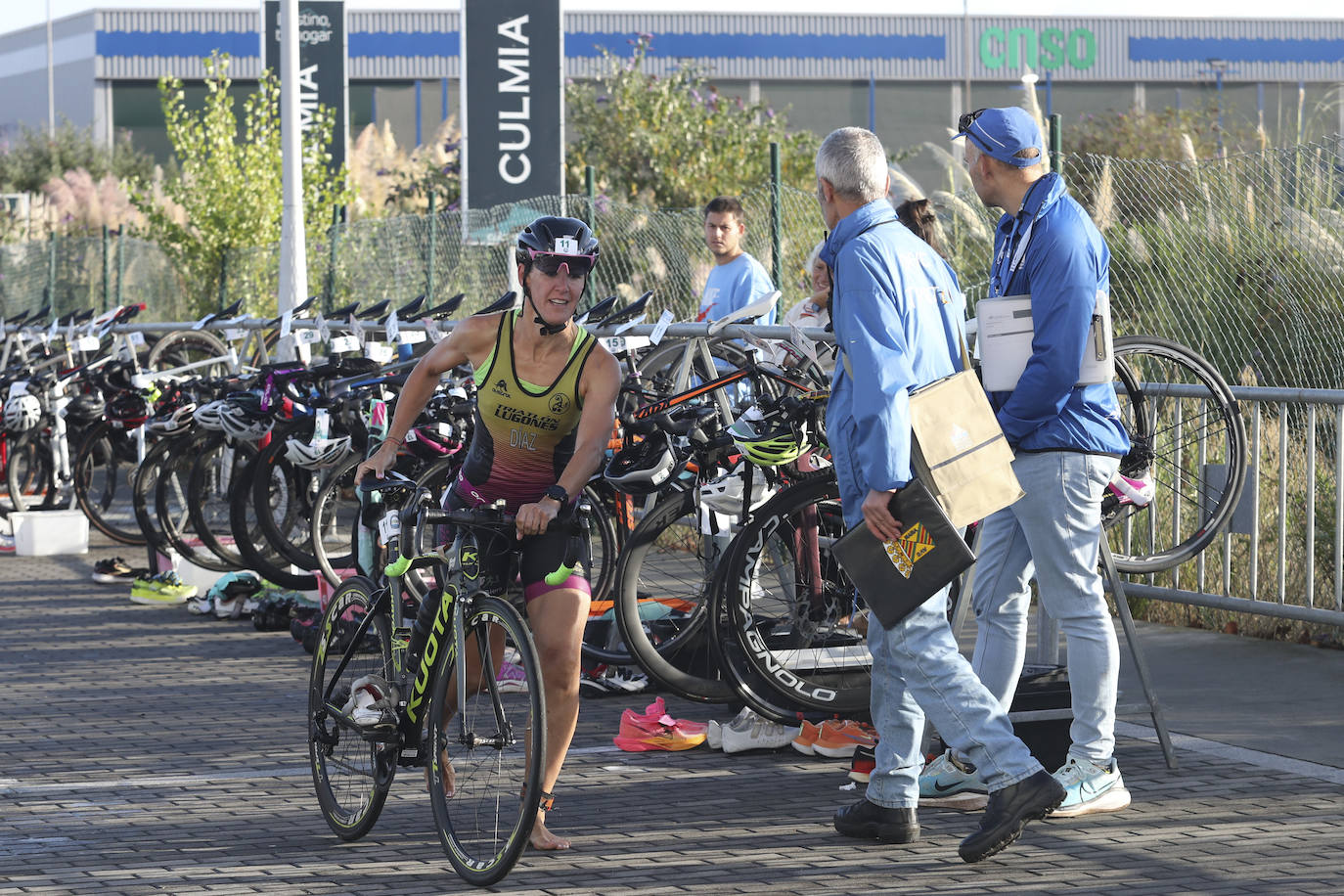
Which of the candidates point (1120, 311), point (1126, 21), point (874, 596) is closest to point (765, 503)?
point (874, 596)

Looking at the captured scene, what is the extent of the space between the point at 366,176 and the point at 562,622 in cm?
2327

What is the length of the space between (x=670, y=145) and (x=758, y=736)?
1618cm

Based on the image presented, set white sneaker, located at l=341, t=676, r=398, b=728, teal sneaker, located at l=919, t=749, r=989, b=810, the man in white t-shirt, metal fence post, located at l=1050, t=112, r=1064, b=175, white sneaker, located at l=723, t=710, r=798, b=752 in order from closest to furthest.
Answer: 1. white sneaker, located at l=341, t=676, r=398, b=728
2. teal sneaker, located at l=919, t=749, r=989, b=810
3. white sneaker, located at l=723, t=710, r=798, b=752
4. metal fence post, located at l=1050, t=112, r=1064, b=175
5. the man in white t-shirt

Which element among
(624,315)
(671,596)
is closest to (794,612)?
(671,596)

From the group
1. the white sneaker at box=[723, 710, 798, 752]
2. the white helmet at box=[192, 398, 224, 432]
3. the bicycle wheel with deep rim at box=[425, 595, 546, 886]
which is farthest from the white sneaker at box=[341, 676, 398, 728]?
the white helmet at box=[192, 398, 224, 432]

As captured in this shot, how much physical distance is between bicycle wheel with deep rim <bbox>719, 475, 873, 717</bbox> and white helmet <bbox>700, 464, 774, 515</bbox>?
0.40m

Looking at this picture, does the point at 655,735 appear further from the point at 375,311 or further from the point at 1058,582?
the point at 375,311

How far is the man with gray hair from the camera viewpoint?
541 cm

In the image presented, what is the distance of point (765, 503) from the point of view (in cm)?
692

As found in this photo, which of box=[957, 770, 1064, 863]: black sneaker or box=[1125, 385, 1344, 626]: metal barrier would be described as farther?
box=[1125, 385, 1344, 626]: metal barrier

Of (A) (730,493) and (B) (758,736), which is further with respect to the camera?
(A) (730,493)

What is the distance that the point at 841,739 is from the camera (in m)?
7.08

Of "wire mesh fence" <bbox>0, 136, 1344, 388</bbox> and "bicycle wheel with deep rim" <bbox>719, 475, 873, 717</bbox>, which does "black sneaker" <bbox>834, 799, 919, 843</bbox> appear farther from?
"wire mesh fence" <bbox>0, 136, 1344, 388</bbox>

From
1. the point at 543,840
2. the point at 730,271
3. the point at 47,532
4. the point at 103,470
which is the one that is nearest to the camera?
the point at 543,840
